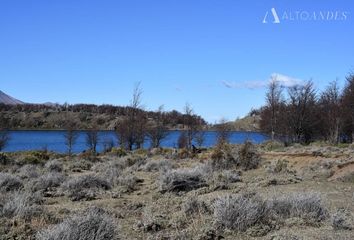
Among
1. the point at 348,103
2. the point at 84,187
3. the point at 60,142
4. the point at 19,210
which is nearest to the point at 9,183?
the point at 84,187

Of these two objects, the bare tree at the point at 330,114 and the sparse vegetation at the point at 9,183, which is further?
the bare tree at the point at 330,114

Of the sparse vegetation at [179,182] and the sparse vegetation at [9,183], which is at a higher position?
the sparse vegetation at [179,182]

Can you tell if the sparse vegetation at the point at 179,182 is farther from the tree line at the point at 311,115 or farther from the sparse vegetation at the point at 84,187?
the tree line at the point at 311,115

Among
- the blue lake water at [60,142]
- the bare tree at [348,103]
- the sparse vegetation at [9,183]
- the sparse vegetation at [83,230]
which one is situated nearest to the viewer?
the sparse vegetation at [83,230]

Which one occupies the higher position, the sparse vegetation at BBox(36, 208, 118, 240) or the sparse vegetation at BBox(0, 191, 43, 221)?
the sparse vegetation at BBox(36, 208, 118, 240)

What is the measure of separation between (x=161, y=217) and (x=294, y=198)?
8.75 ft

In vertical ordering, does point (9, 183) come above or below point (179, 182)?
below

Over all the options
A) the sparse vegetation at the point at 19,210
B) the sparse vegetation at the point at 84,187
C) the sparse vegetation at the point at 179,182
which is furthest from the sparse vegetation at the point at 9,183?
the sparse vegetation at the point at 19,210

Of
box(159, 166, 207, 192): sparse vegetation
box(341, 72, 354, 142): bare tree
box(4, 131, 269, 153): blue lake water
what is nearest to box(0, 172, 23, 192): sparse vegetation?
box(159, 166, 207, 192): sparse vegetation

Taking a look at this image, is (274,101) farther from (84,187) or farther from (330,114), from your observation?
(84,187)

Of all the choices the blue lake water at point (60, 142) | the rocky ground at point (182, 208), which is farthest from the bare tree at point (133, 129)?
the rocky ground at point (182, 208)

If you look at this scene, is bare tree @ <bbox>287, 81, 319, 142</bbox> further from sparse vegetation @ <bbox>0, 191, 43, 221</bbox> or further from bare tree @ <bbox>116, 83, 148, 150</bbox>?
sparse vegetation @ <bbox>0, 191, 43, 221</bbox>

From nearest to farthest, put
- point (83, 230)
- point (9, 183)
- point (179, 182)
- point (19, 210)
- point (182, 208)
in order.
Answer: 1. point (83, 230)
2. point (19, 210)
3. point (182, 208)
4. point (179, 182)
5. point (9, 183)

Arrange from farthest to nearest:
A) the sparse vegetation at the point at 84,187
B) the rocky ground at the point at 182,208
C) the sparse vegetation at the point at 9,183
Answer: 1. the sparse vegetation at the point at 9,183
2. the sparse vegetation at the point at 84,187
3. the rocky ground at the point at 182,208
